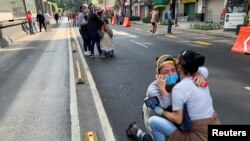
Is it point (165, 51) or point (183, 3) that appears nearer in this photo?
point (165, 51)

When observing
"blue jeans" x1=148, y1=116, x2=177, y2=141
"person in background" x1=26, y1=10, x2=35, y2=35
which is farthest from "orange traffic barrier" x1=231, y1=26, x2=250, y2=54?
"person in background" x1=26, y1=10, x2=35, y2=35

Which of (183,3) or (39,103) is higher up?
(183,3)

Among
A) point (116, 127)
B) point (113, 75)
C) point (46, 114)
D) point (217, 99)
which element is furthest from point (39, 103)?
point (217, 99)

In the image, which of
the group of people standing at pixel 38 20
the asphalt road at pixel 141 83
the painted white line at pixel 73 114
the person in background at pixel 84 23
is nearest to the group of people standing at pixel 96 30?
the person in background at pixel 84 23

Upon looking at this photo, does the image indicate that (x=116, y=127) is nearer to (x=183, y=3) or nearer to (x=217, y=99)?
(x=217, y=99)

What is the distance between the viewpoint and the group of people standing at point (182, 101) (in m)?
3.26

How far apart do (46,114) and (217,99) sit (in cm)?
349

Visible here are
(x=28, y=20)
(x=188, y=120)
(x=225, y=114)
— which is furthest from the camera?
(x=28, y=20)

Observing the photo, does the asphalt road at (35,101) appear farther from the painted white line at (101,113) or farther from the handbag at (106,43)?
the handbag at (106,43)

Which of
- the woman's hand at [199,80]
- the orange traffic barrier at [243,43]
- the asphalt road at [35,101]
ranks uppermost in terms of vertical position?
the woman's hand at [199,80]

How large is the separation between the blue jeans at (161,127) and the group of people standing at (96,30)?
8.68 meters

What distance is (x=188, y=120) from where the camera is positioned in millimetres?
3332

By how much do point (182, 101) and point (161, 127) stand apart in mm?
510

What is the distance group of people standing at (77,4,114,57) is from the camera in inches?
471
